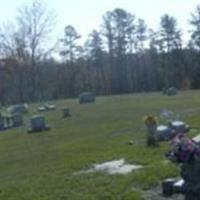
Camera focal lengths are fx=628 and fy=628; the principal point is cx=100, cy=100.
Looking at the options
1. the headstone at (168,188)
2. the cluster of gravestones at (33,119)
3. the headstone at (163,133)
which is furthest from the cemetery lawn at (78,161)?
the cluster of gravestones at (33,119)

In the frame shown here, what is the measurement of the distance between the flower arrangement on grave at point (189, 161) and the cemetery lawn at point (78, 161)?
1358 mm

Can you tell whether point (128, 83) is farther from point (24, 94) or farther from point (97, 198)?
point (97, 198)

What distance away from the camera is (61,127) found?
29172 mm

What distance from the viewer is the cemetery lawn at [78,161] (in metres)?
10.9

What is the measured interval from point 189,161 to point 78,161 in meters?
7.42

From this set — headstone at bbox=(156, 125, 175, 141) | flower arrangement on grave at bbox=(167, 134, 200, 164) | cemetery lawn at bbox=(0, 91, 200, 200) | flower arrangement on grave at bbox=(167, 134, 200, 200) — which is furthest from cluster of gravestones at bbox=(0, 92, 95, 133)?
flower arrangement on grave at bbox=(167, 134, 200, 164)

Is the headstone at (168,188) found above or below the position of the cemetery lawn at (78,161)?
above

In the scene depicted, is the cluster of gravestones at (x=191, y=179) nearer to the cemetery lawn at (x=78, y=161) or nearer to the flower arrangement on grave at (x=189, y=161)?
the flower arrangement on grave at (x=189, y=161)

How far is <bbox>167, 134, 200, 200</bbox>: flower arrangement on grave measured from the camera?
27.2 feet

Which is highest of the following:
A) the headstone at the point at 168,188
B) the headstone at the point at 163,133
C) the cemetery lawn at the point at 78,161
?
the headstone at the point at 163,133

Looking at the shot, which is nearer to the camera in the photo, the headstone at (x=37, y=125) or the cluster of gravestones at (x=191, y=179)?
the cluster of gravestones at (x=191, y=179)

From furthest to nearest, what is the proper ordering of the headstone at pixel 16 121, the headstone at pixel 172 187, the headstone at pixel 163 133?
the headstone at pixel 16 121 → the headstone at pixel 163 133 → the headstone at pixel 172 187

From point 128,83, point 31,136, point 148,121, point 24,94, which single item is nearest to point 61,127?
point 31,136

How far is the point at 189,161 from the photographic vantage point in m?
8.35
